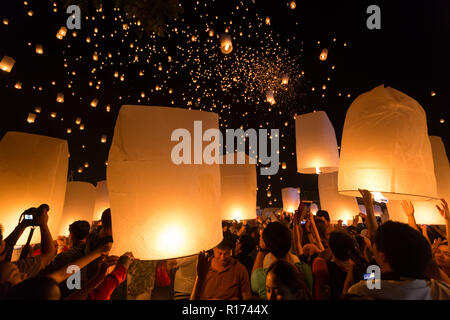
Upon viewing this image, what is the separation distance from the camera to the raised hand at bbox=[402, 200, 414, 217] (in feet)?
8.56

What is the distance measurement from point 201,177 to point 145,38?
6103mm

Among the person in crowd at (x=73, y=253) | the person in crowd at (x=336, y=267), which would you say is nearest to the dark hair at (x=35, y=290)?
the person in crowd at (x=73, y=253)

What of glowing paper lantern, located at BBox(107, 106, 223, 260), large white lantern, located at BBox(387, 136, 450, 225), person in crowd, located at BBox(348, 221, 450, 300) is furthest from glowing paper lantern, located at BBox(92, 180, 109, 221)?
person in crowd, located at BBox(348, 221, 450, 300)

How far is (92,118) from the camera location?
9.82 metres

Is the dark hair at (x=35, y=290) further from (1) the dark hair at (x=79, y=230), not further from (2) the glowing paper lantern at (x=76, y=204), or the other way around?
(2) the glowing paper lantern at (x=76, y=204)

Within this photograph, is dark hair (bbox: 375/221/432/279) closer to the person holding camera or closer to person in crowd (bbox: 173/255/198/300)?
person in crowd (bbox: 173/255/198/300)

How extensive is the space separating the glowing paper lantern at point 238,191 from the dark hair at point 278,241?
194 cm

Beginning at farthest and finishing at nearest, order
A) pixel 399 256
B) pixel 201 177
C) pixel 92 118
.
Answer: pixel 92 118, pixel 201 177, pixel 399 256

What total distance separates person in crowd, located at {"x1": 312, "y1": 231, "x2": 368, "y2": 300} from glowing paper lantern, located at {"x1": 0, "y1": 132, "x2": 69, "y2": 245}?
3.03 metres

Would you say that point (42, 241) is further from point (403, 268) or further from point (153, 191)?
point (403, 268)

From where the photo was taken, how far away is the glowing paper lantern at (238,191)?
4367mm

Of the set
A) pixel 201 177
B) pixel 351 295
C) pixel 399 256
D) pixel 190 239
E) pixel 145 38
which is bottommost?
pixel 351 295
